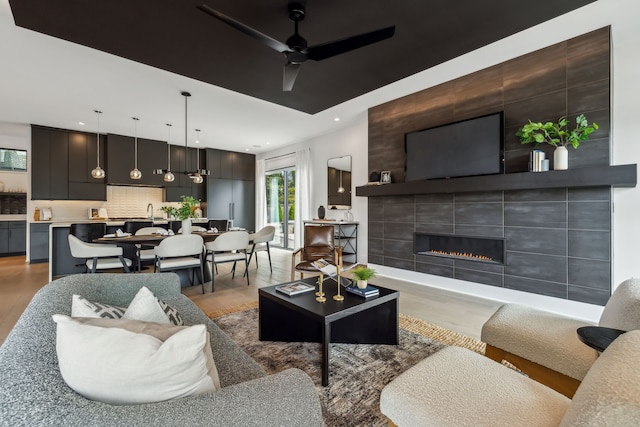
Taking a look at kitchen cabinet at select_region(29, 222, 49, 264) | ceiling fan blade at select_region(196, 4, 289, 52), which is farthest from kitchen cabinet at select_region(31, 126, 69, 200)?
ceiling fan blade at select_region(196, 4, 289, 52)

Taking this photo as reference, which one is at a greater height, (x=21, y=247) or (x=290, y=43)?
(x=290, y=43)

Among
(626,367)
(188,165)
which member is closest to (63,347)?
(626,367)

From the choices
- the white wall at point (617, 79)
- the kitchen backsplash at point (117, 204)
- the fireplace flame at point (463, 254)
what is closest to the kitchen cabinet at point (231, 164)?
the kitchen backsplash at point (117, 204)

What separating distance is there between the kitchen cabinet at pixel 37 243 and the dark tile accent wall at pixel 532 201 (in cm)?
730

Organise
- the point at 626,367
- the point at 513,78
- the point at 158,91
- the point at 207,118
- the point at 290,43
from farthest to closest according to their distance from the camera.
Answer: the point at 207,118 < the point at 158,91 < the point at 513,78 < the point at 290,43 < the point at 626,367

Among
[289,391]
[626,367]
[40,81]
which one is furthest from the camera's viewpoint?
[40,81]

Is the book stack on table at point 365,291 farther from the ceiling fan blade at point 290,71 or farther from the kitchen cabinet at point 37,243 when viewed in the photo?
the kitchen cabinet at point 37,243

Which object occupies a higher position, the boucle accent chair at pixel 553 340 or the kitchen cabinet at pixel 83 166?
the kitchen cabinet at pixel 83 166

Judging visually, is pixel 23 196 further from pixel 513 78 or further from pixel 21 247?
pixel 513 78

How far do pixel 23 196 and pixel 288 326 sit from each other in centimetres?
909

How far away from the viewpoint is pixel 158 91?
14.0ft

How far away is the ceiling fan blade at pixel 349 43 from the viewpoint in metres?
2.14

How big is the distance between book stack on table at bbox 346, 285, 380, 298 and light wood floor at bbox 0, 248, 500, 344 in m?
0.99

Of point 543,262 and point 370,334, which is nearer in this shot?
point 370,334
